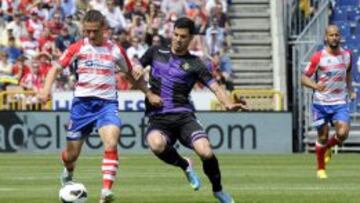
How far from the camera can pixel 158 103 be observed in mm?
16609

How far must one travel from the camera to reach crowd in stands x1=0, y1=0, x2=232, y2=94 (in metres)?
33.3

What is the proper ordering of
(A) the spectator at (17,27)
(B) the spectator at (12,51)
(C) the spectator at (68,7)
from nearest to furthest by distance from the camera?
(B) the spectator at (12,51)
(A) the spectator at (17,27)
(C) the spectator at (68,7)

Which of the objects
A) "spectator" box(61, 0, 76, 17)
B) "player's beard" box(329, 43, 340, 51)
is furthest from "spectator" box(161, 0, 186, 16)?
"player's beard" box(329, 43, 340, 51)

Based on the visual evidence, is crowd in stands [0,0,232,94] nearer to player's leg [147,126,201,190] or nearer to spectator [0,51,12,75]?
spectator [0,51,12,75]

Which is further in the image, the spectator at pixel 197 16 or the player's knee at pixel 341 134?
the spectator at pixel 197 16

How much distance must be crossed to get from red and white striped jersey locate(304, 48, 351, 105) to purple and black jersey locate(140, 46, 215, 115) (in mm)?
6104

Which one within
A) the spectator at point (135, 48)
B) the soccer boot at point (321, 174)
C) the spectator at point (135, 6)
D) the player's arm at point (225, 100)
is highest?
the player's arm at point (225, 100)

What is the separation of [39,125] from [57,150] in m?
0.75

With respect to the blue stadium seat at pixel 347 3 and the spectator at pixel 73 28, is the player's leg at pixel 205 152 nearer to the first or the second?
the spectator at pixel 73 28

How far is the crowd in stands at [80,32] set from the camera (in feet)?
109

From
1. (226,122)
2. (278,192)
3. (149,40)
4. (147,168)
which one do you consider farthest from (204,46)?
(278,192)

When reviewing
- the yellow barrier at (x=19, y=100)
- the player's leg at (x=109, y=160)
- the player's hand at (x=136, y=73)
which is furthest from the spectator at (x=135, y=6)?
the player's leg at (x=109, y=160)

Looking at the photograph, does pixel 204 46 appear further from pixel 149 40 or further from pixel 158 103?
pixel 158 103

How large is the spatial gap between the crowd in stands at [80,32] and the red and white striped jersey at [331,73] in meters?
10.5
